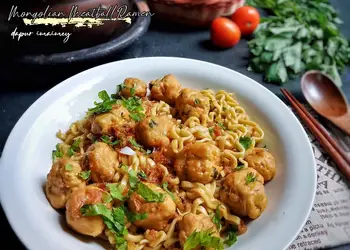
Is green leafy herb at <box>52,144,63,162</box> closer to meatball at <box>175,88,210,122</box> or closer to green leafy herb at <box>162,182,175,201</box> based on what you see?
green leafy herb at <box>162,182,175,201</box>

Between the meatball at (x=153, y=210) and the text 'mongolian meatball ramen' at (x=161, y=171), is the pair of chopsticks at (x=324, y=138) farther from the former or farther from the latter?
the meatball at (x=153, y=210)

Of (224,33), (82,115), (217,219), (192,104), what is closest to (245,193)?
(217,219)

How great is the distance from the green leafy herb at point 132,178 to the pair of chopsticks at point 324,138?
1594 mm

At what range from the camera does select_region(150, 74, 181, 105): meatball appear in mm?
3076

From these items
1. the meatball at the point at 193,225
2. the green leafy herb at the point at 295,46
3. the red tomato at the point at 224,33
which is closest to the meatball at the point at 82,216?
the meatball at the point at 193,225

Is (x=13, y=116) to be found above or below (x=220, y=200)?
below

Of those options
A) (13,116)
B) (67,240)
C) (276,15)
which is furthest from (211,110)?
(276,15)

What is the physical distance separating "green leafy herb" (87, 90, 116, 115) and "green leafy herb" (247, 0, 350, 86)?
1796mm

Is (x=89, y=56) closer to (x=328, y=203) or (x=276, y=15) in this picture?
(x=328, y=203)

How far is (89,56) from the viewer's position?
11.3ft

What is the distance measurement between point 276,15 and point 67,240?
3.88 m

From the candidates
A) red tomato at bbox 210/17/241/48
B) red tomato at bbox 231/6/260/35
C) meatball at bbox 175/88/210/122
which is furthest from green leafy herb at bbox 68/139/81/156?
red tomato at bbox 231/6/260/35

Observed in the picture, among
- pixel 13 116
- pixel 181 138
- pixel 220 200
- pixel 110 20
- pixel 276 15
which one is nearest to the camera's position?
pixel 220 200

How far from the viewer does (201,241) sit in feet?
7.15
